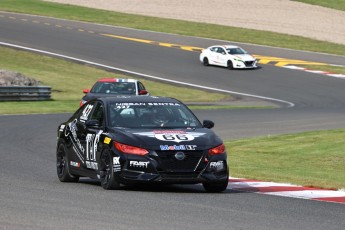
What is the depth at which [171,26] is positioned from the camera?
64938 millimetres

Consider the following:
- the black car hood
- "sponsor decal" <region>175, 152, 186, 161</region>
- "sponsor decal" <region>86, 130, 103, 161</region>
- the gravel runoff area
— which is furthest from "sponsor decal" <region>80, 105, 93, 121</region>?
the gravel runoff area

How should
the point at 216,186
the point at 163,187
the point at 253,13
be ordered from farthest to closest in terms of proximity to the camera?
the point at 253,13, the point at 163,187, the point at 216,186

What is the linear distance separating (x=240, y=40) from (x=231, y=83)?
1262cm

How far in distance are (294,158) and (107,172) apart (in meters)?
7.20

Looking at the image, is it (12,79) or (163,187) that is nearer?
(163,187)

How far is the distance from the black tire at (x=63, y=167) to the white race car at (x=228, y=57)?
36.7 m

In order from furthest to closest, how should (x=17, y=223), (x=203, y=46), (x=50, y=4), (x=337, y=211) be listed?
1. (x=50, y=4)
2. (x=203, y=46)
3. (x=337, y=211)
4. (x=17, y=223)

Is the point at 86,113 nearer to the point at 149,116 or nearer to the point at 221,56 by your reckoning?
the point at 149,116

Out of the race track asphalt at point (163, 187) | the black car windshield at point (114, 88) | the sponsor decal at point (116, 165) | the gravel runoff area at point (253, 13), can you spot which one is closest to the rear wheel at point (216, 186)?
the race track asphalt at point (163, 187)

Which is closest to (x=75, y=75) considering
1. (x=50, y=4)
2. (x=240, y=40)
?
(x=240, y=40)

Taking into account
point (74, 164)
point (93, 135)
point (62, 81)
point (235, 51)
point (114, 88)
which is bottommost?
point (62, 81)

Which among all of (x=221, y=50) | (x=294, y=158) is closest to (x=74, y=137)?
(x=294, y=158)

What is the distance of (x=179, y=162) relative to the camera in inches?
539

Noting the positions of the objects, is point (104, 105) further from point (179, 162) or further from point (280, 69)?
point (280, 69)
